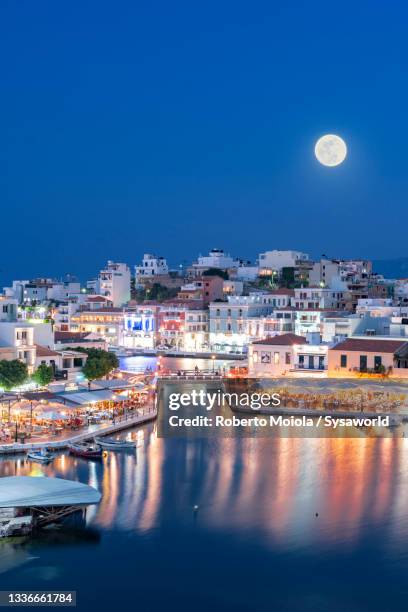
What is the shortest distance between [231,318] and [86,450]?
52.8ft

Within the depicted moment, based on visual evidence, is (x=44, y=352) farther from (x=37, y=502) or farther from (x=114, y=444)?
(x=37, y=502)

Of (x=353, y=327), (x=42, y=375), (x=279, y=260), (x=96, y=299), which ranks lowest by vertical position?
(x=42, y=375)

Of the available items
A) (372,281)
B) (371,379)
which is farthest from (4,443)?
(372,281)

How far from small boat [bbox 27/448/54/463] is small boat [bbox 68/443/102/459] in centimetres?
37

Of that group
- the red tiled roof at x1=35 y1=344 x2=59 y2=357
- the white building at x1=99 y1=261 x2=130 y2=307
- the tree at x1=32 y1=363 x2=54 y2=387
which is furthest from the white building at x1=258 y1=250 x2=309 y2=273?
the tree at x1=32 y1=363 x2=54 y2=387

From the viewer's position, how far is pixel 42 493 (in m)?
8.92

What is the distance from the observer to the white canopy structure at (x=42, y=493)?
28.7 ft

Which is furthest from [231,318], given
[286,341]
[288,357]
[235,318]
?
[288,357]

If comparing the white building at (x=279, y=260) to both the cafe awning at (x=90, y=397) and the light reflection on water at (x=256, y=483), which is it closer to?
the cafe awning at (x=90, y=397)

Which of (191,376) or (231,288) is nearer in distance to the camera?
(191,376)

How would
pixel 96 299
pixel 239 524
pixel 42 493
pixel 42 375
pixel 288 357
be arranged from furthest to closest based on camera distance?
pixel 96 299 → pixel 288 357 → pixel 42 375 → pixel 239 524 → pixel 42 493

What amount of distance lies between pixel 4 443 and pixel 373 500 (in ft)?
16.1

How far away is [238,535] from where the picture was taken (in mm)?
8781

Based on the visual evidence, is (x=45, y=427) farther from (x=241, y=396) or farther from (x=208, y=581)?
(x=208, y=581)
